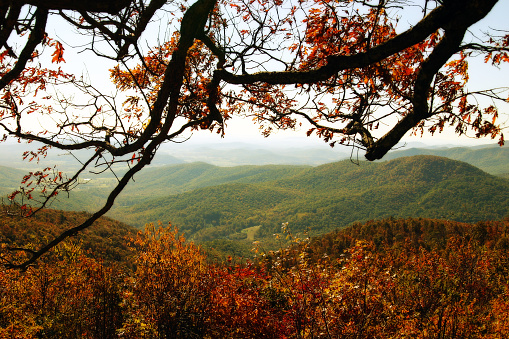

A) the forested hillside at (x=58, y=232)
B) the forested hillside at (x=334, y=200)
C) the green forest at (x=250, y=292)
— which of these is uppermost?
the green forest at (x=250, y=292)

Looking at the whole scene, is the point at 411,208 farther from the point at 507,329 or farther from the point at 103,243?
the point at 507,329

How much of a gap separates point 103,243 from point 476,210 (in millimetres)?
114448

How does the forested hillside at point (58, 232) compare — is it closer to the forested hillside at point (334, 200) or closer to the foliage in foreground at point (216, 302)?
the foliage in foreground at point (216, 302)

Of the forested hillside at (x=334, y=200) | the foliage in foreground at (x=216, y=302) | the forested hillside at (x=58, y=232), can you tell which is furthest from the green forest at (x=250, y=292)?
the forested hillside at (x=334, y=200)

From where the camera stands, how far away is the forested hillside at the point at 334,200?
106688 mm

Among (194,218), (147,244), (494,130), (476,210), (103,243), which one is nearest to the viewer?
(494,130)

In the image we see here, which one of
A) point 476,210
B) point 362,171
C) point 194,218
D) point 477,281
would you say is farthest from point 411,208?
point 477,281

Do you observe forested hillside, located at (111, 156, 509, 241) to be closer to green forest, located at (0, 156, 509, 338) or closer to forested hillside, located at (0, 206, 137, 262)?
forested hillside, located at (0, 206, 137, 262)

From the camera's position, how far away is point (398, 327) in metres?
4.09

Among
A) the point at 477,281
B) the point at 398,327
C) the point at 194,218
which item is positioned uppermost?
the point at 398,327

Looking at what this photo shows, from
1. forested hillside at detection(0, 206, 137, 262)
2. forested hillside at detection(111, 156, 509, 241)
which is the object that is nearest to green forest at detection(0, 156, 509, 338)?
forested hillside at detection(0, 206, 137, 262)

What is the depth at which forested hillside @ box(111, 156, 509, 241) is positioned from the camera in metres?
107

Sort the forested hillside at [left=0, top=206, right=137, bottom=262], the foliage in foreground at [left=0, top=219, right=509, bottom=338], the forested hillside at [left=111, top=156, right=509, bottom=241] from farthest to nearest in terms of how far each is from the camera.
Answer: the forested hillside at [left=111, top=156, right=509, bottom=241] < the forested hillside at [left=0, top=206, right=137, bottom=262] < the foliage in foreground at [left=0, top=219, right=509, bottom=338]

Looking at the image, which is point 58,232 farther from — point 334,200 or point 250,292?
point 334,200
